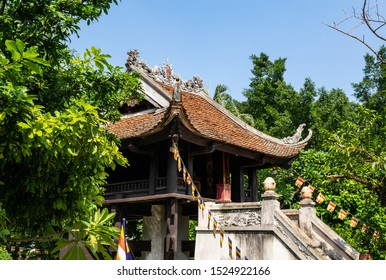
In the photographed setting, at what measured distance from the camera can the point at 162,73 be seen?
1602cm

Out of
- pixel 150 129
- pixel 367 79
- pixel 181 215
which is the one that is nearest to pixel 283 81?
pixel 367 79

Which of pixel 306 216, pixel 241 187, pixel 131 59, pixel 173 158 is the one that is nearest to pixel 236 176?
pixel 241 187

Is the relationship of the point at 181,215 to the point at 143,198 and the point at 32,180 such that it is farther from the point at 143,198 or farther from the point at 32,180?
the point at 32,180

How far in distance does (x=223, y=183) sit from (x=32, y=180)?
8807 millimetres

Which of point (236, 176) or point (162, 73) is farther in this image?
point (162, 73)

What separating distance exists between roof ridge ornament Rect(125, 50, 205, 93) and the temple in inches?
1.3

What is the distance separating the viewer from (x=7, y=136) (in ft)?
14.3

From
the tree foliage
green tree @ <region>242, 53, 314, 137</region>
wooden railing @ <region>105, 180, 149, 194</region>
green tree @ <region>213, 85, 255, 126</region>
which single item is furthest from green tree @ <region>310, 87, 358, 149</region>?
the tree foliage

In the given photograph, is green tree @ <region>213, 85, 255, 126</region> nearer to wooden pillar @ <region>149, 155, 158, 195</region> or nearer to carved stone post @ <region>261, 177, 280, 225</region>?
wooden pillar @ <region>149, 155, 158, 195</region>

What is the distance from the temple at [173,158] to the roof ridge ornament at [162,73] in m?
0.03

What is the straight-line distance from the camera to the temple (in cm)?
1166

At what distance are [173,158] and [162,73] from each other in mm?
5116

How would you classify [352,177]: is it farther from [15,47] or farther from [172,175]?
[15,47]

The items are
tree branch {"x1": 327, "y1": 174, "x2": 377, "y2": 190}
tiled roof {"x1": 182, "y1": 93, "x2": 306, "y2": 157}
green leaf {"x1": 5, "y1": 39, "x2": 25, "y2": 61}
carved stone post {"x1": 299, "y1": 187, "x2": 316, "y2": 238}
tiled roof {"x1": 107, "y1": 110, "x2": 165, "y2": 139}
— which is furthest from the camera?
tiled roof {"x1": 182, "y1": 93, "x2": 306, "y2": 157}
